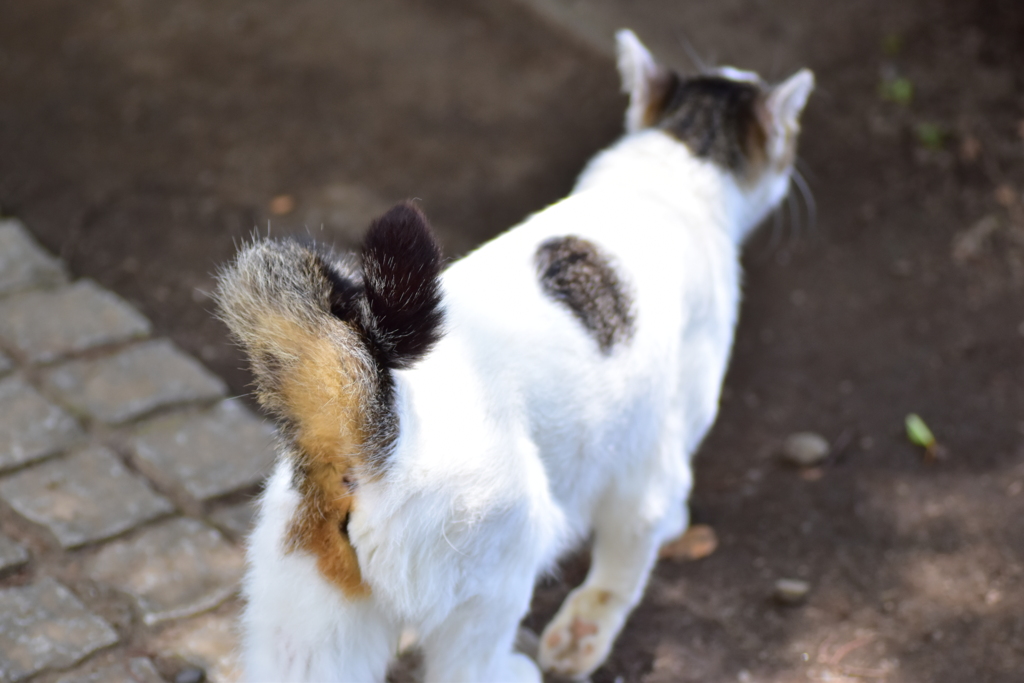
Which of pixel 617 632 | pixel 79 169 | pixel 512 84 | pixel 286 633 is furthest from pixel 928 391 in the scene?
pixel 79 169

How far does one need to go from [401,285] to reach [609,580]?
4.77 feet

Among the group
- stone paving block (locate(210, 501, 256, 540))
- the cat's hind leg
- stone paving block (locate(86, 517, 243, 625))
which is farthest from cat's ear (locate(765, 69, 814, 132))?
stone paving block (locate(86, 517, 243, 625))

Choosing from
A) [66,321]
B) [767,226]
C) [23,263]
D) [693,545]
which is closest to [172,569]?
[66,321]

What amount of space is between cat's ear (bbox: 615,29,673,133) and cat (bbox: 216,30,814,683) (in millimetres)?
502

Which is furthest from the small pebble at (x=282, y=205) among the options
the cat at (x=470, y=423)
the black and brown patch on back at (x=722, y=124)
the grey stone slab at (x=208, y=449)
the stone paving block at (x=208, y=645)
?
the stone paving block at (x=208, y=645)

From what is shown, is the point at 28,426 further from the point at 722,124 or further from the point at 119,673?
the point at 722,124

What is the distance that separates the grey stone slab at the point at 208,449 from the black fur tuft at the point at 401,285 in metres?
1.57

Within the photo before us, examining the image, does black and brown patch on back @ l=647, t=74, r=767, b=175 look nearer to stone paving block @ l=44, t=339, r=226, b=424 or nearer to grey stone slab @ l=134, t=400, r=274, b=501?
grey stone slab @ l=134, t=400, r=274, b=501

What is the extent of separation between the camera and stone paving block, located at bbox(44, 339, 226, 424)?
339cm

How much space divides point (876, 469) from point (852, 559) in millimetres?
542

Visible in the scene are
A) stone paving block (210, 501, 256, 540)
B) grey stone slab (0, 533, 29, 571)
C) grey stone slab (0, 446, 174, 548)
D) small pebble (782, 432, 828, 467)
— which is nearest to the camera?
grey stone slab (0, 533, 29, 571)

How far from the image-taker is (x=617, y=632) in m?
2.82

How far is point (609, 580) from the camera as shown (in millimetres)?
2766

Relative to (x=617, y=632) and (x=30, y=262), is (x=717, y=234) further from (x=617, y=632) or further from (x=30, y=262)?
(x=30, y=262)
